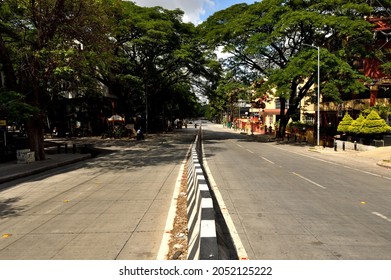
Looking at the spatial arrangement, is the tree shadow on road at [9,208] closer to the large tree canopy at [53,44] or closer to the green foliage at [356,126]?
the large tree canopy at [53,44]

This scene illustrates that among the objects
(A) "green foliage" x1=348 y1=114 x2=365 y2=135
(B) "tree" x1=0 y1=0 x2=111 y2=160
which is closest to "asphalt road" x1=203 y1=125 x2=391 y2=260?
(B) "tree" x1=0 y1=0 x2=111 y2=160

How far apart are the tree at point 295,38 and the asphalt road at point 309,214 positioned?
16.9 metres

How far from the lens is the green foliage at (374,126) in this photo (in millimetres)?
25828

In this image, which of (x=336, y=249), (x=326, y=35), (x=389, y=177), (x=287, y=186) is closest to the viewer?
(x=336, y=249)

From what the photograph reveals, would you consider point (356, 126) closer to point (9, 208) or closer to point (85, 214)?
point (85, 214)

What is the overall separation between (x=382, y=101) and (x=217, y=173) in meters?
27.0

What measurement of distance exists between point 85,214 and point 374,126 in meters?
24.4

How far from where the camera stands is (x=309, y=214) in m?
7.85

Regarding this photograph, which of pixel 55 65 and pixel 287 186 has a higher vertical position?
pixel 55 65

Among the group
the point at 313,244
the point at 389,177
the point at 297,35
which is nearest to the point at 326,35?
the point at 297,35

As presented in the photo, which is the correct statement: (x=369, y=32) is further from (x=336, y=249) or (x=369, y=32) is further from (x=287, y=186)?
(x=336, y=249)

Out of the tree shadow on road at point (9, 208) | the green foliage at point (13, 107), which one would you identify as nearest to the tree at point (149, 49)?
the green foliage at point (13, 107)

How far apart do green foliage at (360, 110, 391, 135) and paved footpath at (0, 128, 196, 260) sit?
1825 cm

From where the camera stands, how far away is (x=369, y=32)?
28.1m
